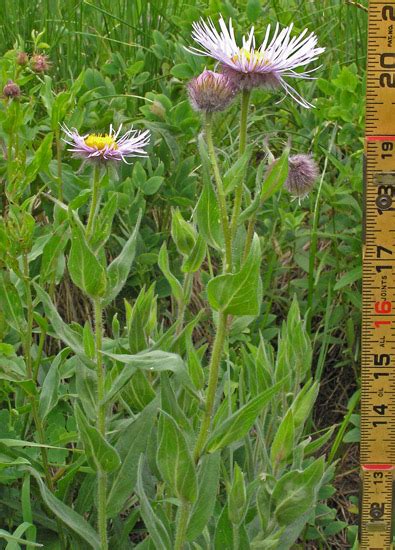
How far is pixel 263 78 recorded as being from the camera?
62.8 inches

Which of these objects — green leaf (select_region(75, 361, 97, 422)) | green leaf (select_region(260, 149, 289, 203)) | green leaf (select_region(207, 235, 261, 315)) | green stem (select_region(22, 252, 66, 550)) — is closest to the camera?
green leaf (select_region(207, 235, 261, 315))

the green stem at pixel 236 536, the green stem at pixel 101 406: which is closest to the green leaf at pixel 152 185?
the green stem at pixel 101 406

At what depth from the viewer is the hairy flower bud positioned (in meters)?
1.59

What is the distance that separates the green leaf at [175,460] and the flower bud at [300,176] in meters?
0.84

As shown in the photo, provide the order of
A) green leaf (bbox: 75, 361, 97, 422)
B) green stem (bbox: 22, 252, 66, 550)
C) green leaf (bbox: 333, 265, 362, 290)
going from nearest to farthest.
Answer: green leaf (bbox: 75, 361, 97, 422) → green stem (bbox: 22, 252, 66, 550) → green leaf (bbox: 333, 265, 362, 290)

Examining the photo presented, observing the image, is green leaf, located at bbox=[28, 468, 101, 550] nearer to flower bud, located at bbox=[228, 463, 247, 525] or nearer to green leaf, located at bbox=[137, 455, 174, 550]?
green leaf, located at bbox=[137, 455, 174, 550]

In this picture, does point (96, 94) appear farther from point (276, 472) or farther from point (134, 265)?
point (276, 472)

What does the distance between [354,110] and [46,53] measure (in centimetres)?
130

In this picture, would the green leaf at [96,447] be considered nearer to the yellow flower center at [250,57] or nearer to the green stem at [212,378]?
the green stem at [212,378]

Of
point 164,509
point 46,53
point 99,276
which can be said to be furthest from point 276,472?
point 46,53

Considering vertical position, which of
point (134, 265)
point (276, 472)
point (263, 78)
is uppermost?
point (263, 78)

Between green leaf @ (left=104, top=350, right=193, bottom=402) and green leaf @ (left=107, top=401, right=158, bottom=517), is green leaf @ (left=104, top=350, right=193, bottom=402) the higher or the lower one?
the higher one

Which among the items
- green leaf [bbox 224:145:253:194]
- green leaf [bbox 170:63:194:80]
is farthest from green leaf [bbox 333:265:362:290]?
green leaf [bbox 224:145:253:194]

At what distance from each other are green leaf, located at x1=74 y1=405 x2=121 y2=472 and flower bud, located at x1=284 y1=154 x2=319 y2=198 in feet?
2.71
